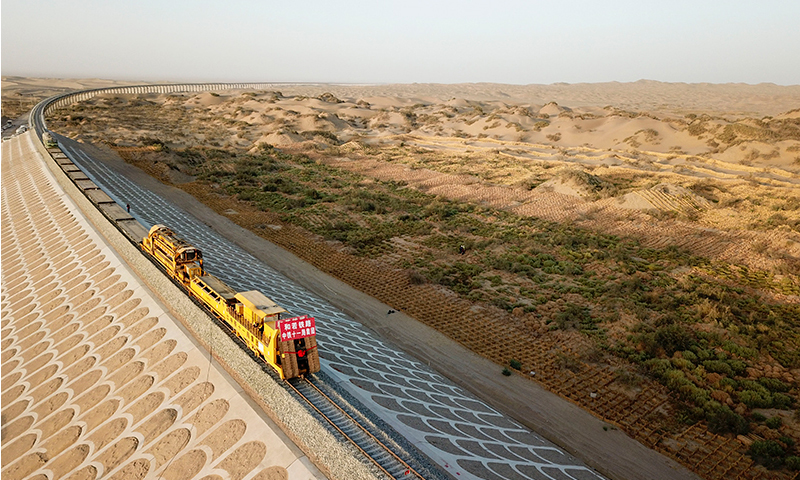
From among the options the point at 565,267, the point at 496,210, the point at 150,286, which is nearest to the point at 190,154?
the point at 496,210

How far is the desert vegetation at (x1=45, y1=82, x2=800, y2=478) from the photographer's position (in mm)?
15289

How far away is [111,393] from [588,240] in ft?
87.5

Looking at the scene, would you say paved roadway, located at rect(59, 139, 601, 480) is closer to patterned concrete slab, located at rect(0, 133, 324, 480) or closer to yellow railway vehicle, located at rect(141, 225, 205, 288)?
patterned concrete slab, located at rect(0, 133, 324, 480)

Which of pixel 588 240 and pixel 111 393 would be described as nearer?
pixel 111 393

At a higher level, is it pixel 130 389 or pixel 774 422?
pixel 130 389

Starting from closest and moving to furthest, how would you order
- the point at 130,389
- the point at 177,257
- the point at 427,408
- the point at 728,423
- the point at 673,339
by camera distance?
the point at 427,408 < the point at 130,389 < the point at 728,423 < the point at 177,257 < the point at 673,339

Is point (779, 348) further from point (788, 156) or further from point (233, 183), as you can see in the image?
point (788, 156)

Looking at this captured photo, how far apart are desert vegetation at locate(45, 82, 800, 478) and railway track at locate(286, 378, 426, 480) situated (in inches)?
313

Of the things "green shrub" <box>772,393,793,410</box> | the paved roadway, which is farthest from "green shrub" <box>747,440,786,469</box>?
the paved roadway

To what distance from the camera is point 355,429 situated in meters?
9.62

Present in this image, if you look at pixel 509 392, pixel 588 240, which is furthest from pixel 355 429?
pixel 588 240

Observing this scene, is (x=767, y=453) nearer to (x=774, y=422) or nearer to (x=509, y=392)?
(x=774, y=422)

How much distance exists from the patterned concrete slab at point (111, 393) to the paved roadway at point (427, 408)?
2.84 metres

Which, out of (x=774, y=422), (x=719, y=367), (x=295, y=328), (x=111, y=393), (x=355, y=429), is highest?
(x=295, y=328)
